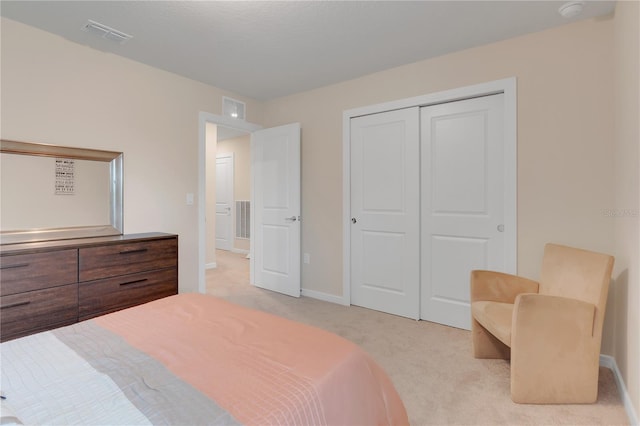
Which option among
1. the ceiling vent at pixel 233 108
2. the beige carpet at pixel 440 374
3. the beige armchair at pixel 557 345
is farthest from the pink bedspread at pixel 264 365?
the ceiling vent at pixel 233 108

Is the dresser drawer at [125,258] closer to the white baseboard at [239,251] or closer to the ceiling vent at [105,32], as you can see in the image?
the ceiling vent at [105,32]

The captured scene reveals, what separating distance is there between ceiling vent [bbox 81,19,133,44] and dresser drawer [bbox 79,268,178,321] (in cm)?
186

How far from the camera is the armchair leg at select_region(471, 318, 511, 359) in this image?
→ 89.7 inches

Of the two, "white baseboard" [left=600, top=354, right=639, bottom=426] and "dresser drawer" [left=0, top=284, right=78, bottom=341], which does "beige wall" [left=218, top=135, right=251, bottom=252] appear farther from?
"white baseboard" [left=600, top=354, right=639, bottom=426]

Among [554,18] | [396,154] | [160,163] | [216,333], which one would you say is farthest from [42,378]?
[554,18]

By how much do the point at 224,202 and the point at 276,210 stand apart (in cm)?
350

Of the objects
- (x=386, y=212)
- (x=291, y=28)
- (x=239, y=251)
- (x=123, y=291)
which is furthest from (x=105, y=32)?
(x=239, y=251)

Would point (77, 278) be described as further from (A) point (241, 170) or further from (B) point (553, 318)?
(A) point (241, 170)

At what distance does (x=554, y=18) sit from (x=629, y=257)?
5.57 ft

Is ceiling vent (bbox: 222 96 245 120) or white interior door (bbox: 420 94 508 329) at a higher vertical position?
ceiling vent (bbox: 222 96 245 120)

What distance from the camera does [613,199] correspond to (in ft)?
7.18

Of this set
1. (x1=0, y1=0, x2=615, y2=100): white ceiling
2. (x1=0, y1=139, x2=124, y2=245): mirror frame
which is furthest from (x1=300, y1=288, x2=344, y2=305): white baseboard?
(x1=0, y1=0, x2=615, y2=100): white ceiling

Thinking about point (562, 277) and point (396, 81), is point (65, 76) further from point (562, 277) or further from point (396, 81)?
point (562, 277)

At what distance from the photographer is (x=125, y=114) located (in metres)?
2.87
